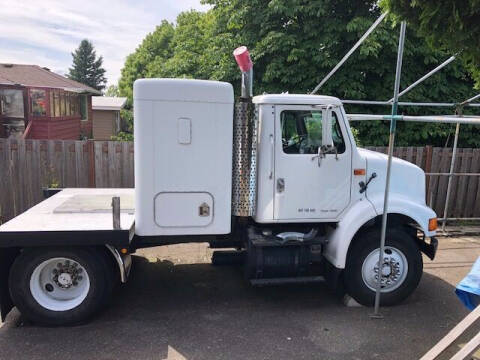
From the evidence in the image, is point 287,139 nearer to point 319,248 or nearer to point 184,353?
point 319,248

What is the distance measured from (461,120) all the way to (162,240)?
11.0 ft

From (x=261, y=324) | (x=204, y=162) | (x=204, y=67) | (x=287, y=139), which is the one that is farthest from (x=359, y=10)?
(x=261, y=324)

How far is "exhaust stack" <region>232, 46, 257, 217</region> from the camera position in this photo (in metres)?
4.44

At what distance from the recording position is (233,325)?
173 inches

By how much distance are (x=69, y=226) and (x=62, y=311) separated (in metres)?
0.92

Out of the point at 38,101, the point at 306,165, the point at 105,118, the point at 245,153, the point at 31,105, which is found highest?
the point at 38,101

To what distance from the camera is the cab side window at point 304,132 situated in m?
4.57

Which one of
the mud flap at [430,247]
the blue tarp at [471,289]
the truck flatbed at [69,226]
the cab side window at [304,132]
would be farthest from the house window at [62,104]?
the blue tarp at [471,289]

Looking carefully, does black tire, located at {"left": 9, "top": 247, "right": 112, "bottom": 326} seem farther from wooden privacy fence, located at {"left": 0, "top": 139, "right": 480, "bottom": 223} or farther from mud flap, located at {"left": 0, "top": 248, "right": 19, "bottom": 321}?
wooden privacy fence, located at {"left": 0, "top": 139, "right": 480, "bottom": 223}

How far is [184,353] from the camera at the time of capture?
383 centimetres

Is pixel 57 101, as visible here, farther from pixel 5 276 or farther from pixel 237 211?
pixel 237 211

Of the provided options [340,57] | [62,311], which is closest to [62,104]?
[340,57]

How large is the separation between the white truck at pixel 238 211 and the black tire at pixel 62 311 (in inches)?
0.4

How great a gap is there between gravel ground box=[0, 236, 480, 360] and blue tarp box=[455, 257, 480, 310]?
9.0 inches
